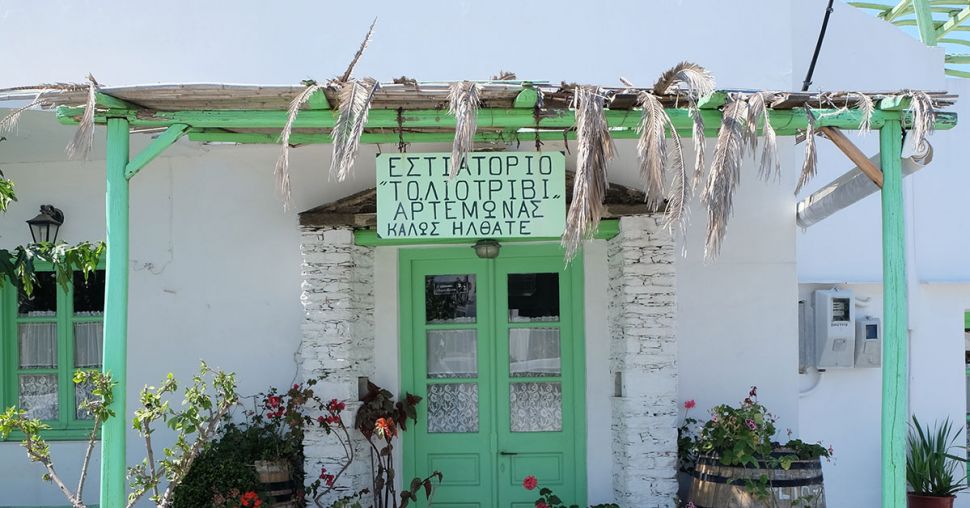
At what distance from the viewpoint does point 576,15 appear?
23.1ft

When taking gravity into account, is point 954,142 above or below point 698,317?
above

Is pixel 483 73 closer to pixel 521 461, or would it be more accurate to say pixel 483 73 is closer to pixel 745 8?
pixel 745 8

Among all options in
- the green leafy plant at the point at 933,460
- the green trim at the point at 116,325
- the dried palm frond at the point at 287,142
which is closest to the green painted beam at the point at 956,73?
the green leafy plant at the point at 933,460

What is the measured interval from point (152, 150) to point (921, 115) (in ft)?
12.7

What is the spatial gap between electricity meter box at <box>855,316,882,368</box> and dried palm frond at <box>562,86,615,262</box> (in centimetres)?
372

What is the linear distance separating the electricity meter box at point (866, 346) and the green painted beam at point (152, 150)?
5284mm

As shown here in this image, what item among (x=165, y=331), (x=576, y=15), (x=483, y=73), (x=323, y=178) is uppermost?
(x=576, y=15)

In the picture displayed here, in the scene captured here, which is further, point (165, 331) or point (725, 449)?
point (165, 331)

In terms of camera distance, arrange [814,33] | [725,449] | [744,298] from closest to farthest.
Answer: [725,449]
[744,298]
[814,33]

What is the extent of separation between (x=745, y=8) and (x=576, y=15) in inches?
48.2

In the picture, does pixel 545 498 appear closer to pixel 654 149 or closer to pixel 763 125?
pixel 654 149

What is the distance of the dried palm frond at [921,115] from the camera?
4.66 metres

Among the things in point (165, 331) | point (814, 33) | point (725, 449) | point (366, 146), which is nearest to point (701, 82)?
point (725, 449)

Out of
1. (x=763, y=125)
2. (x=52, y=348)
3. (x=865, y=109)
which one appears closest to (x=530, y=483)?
(x=763, y=125)
